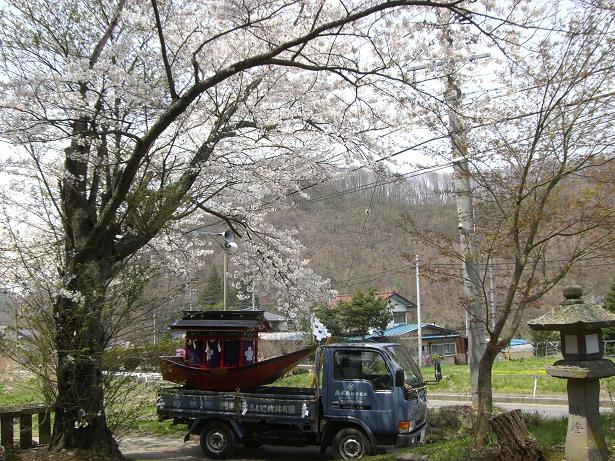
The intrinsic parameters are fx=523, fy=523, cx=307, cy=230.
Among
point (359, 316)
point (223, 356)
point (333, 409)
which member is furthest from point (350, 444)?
point (359, 316)

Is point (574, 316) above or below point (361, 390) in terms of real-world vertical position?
above

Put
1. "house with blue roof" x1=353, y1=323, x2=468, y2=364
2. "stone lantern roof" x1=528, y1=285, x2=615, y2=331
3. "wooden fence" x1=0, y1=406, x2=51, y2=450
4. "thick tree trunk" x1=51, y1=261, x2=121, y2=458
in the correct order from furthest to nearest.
→ "house with blue roof" x1=353, y1=323, x2=468, y2=364
"wooden fence" x1=0, y1=406, x2=51, y2=450
"thick tree trunk" x1=51, y1=261, x2=121, y2=458
"stone lantern roof" x1=528, y1=285, x2=615, y2=331

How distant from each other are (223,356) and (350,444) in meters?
2.80

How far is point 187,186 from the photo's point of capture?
8719 mm

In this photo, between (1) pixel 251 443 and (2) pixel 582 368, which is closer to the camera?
(2) pixel 582 368

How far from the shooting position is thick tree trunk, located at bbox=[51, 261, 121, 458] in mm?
7020

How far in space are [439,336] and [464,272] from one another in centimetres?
4017

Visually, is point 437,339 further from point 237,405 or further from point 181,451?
point 237,405

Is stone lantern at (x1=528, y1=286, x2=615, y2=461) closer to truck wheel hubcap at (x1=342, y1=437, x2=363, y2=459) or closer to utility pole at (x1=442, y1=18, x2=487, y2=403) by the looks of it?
utility pole at (x1=442, y1=18, x2=487, y2=403)

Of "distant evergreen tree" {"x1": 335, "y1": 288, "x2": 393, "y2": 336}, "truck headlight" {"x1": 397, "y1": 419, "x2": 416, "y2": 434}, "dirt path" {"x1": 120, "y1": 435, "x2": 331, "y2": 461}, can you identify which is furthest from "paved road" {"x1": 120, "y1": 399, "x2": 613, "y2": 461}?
"distant evergreen tree" {"x1": 335, "y1": 288, "x2": 393, "y2": 336}

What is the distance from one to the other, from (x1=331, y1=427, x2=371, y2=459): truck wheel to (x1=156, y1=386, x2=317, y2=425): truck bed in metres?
0.50

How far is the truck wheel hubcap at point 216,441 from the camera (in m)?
8.83

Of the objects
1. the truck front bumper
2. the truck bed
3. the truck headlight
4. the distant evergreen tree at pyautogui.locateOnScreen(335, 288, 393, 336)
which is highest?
the distant evergreen tree at pyautogui.locateOnScreen(335, 288, 393, 336)

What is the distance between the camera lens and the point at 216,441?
888cm
